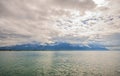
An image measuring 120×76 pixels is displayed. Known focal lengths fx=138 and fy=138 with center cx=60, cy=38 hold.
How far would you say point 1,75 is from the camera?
118 feet

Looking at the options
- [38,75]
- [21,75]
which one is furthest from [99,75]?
[21,75]

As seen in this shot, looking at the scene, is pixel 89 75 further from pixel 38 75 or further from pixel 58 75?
pixel 38 75

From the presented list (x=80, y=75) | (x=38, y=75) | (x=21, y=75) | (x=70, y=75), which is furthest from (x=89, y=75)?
(x=21, y=75)

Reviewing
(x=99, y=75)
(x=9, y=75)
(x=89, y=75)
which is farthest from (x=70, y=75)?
(x=9, y=75)

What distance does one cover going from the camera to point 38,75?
122ft

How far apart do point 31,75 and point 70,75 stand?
10362mm

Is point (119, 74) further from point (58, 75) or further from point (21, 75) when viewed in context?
point (21, 75)

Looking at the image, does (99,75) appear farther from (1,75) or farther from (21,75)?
(1,75)

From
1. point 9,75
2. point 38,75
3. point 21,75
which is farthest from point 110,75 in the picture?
point 9,75

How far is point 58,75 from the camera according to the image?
3703 centimetres

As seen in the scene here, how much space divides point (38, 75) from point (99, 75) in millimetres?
16403

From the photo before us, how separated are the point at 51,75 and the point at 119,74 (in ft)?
59.8

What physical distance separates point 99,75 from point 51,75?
42.5 feet

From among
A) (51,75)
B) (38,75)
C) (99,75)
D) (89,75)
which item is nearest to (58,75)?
(51,75)
